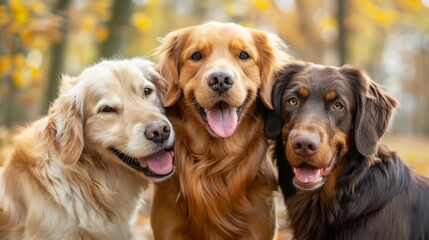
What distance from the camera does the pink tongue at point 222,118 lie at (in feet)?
15.1

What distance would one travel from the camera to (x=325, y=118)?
436cm

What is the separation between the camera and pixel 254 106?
4918 millimetres

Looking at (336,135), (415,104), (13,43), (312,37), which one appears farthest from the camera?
(415,104)

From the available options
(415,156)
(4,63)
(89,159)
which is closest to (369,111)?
(89,159)

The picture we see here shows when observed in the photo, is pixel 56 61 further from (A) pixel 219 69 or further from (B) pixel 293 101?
(B) pixel 293 101

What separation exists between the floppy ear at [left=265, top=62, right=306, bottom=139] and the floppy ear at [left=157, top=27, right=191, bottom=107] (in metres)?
0.82

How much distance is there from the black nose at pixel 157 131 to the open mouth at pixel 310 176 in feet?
3.51

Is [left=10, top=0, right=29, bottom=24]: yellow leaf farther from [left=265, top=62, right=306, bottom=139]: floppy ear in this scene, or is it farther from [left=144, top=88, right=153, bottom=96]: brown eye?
[left=265, top=62, right=306, bottom=139]: floppy ear

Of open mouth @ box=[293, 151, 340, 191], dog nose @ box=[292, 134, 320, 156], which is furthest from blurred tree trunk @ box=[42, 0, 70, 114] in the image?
dog nose @ box=[292, 134, 320, 156]

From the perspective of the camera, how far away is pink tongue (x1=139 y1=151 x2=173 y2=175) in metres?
4.59

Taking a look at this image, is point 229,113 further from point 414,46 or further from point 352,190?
point 414,46

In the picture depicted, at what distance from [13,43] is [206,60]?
5715 mm

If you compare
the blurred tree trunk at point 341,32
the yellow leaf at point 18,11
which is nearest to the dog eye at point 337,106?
the yellow leaf at point 18,11

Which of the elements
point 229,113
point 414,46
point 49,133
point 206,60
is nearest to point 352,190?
point 229,113
